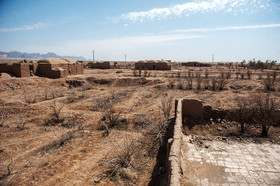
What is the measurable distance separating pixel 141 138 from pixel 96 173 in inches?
76.7

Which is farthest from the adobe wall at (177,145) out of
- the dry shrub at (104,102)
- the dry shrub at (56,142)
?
the dry shrub at (104,102)

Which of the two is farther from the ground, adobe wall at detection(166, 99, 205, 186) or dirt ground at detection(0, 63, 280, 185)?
adobe wall at detection(166, 99, 205, 186)

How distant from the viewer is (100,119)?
23.4 feet

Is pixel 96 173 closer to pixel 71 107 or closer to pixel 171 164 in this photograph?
pixel 171 164

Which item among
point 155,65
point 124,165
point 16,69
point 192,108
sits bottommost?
point 124,165

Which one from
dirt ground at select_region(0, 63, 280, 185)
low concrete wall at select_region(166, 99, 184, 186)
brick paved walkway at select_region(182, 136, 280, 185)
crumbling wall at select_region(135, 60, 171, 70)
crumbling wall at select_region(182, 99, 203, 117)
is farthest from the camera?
crumbling wall at select_region(135, 60, 171, 70)

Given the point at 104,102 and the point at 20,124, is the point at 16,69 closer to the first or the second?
the point at 104,102

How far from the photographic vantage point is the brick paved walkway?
3391 millimetres

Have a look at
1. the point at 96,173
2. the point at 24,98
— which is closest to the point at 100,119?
the point at 96,173

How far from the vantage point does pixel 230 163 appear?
3984mm

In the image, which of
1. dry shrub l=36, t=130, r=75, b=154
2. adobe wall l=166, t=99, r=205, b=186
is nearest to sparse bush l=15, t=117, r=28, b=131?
dry shrub l=36, t=130, r=75, b=154

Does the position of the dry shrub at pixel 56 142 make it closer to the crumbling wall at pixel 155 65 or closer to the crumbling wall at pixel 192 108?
the crumbling wall at pixel 192 108

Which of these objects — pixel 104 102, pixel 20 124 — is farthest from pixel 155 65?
pixel 20 124

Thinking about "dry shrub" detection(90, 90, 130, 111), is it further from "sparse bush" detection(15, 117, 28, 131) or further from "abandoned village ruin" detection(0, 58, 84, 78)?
"abandoned village ruin" detection(0, 58, 84, 78)
